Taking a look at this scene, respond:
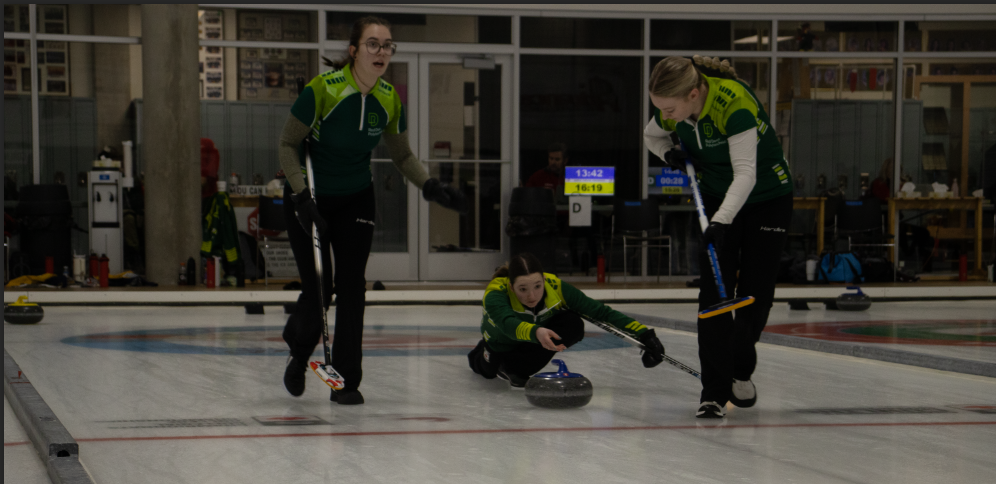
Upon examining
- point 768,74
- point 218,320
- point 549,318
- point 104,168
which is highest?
point 768,74

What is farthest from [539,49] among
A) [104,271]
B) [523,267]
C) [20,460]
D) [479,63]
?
[20,460]

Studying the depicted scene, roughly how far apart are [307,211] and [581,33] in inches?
307

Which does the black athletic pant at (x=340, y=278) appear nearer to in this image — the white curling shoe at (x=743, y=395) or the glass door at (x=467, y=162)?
the white curling shoe at (x=743, y=395)

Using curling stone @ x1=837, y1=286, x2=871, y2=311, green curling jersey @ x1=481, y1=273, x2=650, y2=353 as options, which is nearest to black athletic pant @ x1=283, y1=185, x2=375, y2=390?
green curling jersey @ x1=481, y1=273, x2=650, y2=353

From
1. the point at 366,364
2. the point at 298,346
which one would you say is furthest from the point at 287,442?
the point at 366,364

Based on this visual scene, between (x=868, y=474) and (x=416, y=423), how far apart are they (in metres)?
1.25

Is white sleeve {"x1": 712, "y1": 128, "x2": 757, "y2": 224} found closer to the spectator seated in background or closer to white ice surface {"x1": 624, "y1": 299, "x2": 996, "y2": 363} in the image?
white ice surface {"x1": 624, "y1": 299, "x2": 996, "y2": 363}

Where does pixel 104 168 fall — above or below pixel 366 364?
above

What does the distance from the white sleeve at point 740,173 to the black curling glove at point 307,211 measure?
1.22 meters

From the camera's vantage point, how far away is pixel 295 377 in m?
3.40

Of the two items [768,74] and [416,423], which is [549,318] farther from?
[768,74]

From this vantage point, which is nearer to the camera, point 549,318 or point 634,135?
point 549,318

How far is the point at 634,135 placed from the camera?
10.7 metres

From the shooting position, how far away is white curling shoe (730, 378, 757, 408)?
10.3 feet
